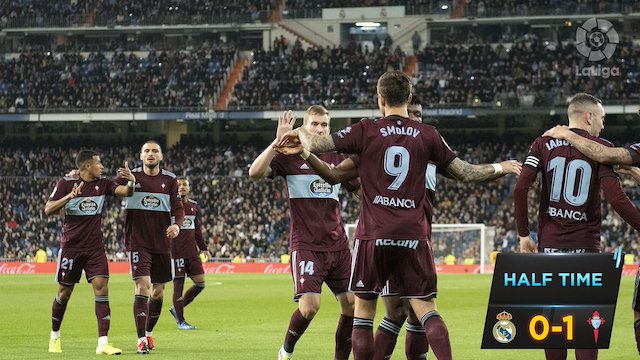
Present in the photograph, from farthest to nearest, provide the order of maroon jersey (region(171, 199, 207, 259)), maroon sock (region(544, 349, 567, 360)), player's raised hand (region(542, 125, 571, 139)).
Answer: maroon jersey (region(171, 199, 207, 259)) < player's raised hand (region(542, 125, 571, 139)) < maroon sock (region(544, 349, 567, 360))

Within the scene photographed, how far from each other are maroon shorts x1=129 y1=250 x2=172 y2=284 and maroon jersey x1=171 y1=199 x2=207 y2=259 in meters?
3.89

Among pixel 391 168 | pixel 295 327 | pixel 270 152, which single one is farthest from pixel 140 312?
pixel 391 168

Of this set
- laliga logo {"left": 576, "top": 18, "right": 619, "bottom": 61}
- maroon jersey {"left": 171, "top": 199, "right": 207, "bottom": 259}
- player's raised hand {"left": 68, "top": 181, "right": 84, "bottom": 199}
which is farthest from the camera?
laliga logo {"left": 576, "top": 18, "right": 619, "bottom": 61}

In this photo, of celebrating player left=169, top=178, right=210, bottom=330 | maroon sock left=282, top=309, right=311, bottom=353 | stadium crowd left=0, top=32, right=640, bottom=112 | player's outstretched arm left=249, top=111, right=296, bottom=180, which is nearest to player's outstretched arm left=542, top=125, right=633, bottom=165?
player's outstretched arm left=249, top=111, right=296, bottom=180

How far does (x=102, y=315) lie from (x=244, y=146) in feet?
150

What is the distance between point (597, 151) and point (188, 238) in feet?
36.4

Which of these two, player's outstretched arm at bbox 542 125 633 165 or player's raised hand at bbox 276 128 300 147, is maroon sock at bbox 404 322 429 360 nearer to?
player's outstretched arm at bbox 542 125 633 165

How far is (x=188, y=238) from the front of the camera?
19562 millimetres

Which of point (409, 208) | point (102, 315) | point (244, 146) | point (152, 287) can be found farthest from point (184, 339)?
point (244, 146)

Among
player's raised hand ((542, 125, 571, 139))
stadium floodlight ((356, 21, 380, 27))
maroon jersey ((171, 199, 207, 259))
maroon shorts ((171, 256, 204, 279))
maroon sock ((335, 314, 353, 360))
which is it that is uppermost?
player's raised hand ((542, 125, 571, 139))

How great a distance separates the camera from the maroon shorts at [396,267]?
8547 mm

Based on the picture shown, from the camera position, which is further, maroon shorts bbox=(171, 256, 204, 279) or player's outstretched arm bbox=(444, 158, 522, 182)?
maroon shorts bbox=(171, 256, 204, 279)

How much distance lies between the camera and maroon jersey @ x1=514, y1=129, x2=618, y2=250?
32.2 feet

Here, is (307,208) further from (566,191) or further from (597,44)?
(597,44)
